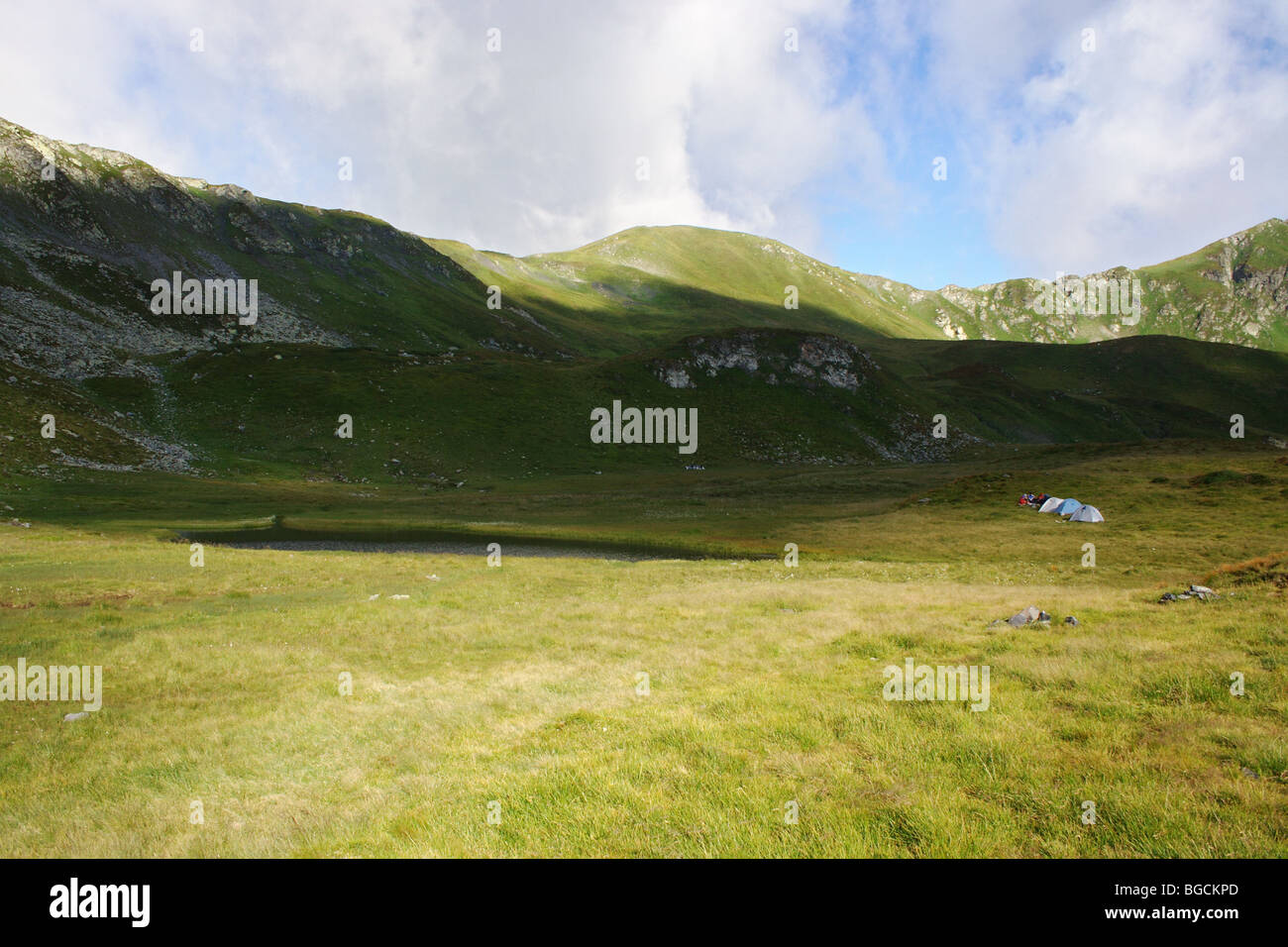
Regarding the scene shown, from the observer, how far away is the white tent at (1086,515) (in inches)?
2376

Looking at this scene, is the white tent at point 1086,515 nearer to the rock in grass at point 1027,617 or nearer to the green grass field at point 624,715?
the green grass field at point 624,715

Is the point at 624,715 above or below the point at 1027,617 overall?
below

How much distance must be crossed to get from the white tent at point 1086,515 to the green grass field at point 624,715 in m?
17.5

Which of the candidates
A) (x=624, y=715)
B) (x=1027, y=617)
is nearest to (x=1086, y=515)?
(x=1027, y=617)

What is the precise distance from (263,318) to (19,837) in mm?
173202

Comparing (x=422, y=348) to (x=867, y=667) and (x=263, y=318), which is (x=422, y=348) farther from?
(x=867, y=667)

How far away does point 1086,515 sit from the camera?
6081 centimetres

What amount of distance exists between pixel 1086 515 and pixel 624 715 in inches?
2519

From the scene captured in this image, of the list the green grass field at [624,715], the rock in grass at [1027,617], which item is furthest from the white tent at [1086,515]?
the rock in grass at [1027,617]

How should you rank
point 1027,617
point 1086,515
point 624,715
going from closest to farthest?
point 624,715
point 1027,617
point 1086,515

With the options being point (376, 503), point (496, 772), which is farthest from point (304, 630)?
point (376, 503)

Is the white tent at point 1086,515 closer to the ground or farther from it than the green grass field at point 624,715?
farther from it

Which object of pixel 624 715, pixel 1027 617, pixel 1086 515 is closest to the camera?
pixel 624 715

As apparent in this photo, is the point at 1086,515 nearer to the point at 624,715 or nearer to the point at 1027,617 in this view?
the point at 1027,617
